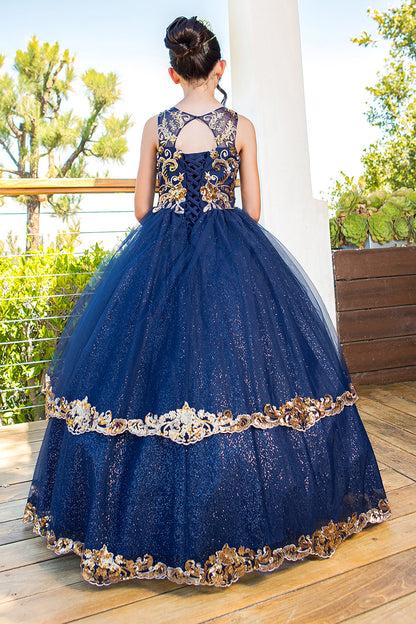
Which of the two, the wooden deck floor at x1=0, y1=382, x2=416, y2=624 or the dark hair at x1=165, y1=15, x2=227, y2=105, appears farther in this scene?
the dark hair at x1=165, y1=15, x2=227, y2=105

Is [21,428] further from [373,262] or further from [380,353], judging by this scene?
[373,262]

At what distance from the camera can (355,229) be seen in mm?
3387

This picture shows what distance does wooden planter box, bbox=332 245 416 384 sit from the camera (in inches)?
129

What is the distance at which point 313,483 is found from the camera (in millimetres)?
1323

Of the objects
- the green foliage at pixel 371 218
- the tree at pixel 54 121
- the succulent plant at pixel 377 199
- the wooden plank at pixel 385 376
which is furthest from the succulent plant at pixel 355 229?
the tree at pixel 54 121

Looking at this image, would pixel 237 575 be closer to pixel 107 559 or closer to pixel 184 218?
pixel 107 559

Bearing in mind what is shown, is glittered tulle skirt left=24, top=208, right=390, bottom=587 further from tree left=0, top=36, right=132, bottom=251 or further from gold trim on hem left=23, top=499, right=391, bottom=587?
tree left=0, top=36, right=132, bottom=251

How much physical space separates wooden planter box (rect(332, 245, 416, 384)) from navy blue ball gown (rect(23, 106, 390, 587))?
5.54ft

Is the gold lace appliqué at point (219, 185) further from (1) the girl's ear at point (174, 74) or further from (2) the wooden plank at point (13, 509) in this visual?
(2) the wooden plank at point (13, 509)

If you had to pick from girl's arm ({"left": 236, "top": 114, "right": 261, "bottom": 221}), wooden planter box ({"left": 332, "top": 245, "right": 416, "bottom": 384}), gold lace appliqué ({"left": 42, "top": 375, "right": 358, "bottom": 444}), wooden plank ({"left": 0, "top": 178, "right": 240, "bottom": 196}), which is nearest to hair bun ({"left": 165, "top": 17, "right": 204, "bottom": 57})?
girl's arm ({"left": 236, "top": 114, "right": 261, "bottom": 221})

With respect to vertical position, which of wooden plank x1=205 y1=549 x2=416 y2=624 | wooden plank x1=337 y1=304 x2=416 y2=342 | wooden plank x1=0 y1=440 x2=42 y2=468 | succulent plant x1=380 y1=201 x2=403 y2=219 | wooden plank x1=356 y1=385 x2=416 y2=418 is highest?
succulent plant x1=380 y1=201 x2=403 y2=219

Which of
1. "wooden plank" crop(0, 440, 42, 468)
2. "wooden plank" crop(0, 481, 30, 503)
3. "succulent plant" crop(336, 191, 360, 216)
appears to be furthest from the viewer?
"succulent plant" crop(336, 191, 360, 216)

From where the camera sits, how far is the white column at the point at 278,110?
9.32 ft

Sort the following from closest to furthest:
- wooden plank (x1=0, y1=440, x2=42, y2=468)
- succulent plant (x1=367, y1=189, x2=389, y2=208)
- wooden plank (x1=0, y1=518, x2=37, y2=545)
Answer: wooden plank (x1=0, y1=518, x2=37, y2=545), wooden plank (x1=0, y1=440, x2=42, y2=468), succulent plant (x1=367, y1=189, x2=389, y2=208)
